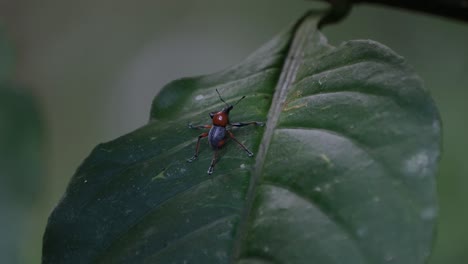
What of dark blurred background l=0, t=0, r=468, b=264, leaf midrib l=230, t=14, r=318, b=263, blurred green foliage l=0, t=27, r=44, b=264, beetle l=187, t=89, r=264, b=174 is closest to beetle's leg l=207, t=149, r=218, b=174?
beetle l=187, t=89, r=264, b=174

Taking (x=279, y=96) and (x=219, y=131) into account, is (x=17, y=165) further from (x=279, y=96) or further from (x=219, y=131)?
(x=279, y=96)

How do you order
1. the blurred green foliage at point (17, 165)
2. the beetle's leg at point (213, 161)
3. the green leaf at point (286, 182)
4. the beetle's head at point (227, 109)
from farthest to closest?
1. the blurred green foliage at point (17, 165)
2. the beetle's head at point (227, 109)
3. the beetle's leg at point (213, 161)
4. the green leaf at point (286, 182)

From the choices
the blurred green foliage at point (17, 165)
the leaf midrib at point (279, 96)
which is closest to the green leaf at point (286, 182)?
the leaf midrib at point (279, 96)

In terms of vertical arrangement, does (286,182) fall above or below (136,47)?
above

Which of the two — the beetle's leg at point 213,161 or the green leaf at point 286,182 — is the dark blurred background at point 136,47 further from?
the beetle's leg at point 213,161

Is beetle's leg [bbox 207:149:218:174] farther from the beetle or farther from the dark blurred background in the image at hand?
the dark blurred background

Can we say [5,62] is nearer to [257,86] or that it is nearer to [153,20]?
[257,86]

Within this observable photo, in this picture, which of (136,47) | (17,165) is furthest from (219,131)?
(136,47)

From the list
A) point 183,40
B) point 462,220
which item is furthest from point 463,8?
point 183,40
